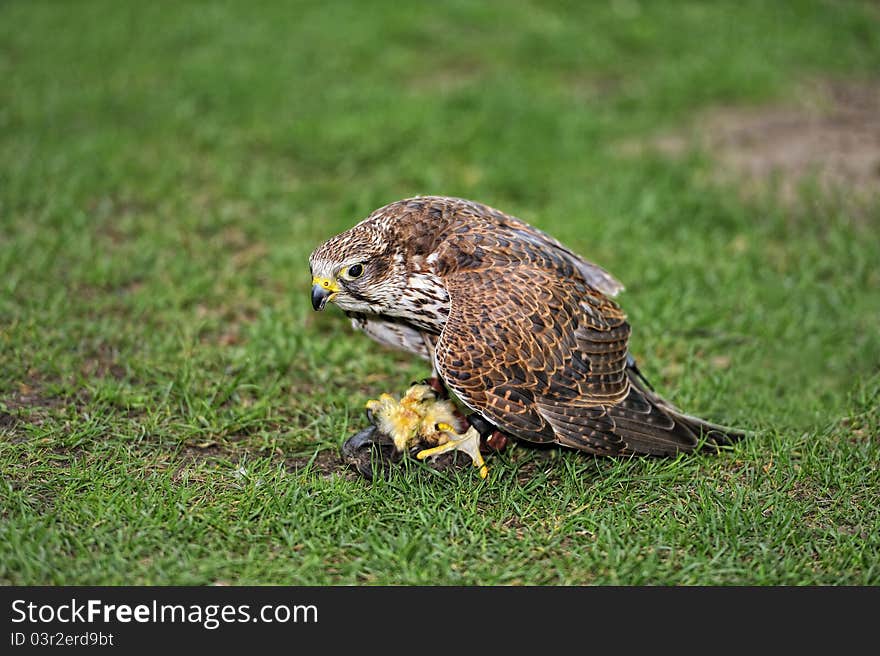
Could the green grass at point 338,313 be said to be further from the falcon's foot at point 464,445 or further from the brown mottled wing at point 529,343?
the brown mottled wing at point 529,343

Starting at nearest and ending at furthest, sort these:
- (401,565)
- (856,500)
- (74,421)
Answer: (401,565)
(856,500)
(74,421)

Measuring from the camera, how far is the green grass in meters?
4.44

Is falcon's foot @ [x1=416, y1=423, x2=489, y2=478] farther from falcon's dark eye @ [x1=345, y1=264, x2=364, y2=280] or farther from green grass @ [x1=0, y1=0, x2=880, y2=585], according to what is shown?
falcon's dark eye @ [x1=345, y1=264, x2=364, y2=280]

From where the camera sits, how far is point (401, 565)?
427 cm

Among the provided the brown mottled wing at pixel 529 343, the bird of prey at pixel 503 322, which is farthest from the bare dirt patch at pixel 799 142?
the brown mottled wing at pixel 529 343

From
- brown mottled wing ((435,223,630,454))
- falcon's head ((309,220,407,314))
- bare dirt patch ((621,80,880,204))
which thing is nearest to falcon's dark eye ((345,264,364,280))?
falcon's head ((309,220,407,314))

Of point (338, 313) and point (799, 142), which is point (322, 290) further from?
point (799, 142)

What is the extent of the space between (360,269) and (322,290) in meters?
0.23

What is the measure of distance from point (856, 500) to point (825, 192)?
3800mm

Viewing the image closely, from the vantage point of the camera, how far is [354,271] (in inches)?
188

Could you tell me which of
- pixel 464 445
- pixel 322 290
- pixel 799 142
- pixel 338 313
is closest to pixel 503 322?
pixel 464 445

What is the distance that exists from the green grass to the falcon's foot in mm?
117
